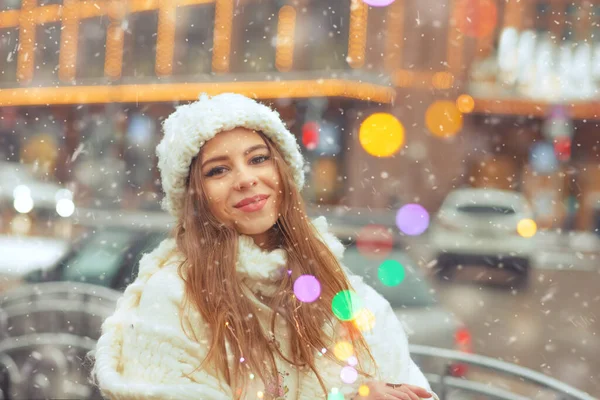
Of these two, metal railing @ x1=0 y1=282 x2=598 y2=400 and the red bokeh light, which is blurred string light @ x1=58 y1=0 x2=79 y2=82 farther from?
metal railing @ x1=0 y1=282 x2=598 y2=400

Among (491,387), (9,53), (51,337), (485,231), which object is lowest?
(485,231)

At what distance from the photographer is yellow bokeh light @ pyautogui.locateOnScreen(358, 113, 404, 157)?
81.2 ft

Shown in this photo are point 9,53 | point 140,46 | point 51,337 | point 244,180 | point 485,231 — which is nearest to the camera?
point 244,180

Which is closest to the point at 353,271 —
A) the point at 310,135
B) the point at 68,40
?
the point at 310,135

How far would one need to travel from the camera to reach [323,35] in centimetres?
2438

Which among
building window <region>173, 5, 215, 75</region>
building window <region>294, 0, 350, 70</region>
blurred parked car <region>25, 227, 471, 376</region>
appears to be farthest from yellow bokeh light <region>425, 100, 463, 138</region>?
blurred parked car <region>25, 227, 471, 376</region>

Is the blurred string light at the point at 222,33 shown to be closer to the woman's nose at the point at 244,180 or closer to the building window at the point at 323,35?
the building window at the point at 323,35

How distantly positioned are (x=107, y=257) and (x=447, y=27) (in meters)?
22.2

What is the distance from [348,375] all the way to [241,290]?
40 centimetres

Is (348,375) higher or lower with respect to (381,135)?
lower

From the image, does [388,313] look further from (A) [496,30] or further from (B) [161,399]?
(A) [496,30]

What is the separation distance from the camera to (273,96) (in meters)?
24.1

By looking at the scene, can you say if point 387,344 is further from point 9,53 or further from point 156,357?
point 9,53

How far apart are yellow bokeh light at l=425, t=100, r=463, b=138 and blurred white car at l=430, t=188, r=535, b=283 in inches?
438
